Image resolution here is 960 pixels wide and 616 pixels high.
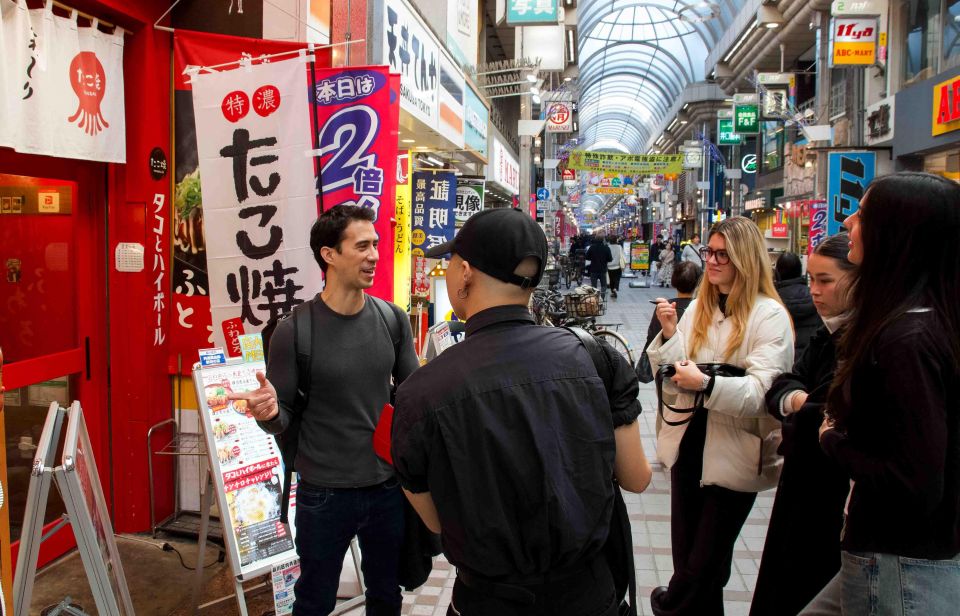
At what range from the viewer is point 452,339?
5730mm

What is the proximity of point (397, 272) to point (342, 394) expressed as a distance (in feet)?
12.0

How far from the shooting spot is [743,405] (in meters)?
3.19

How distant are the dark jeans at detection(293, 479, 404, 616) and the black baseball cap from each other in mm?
1567

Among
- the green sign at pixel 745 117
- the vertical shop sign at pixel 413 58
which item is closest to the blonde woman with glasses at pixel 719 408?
the vertical shop sign at pixel 413 58

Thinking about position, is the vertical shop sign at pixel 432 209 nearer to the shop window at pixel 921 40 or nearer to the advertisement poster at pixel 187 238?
the advertisement poster at pixel 187 238

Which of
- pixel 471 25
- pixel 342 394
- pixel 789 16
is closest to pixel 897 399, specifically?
pixel 342 394

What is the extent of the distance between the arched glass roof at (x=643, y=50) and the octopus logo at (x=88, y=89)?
1053 inches

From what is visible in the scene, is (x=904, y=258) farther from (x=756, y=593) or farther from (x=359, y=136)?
(x=359, y=136)

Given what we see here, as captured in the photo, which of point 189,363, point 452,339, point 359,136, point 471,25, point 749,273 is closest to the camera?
point 749,273

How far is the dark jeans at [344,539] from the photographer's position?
3.05 metres

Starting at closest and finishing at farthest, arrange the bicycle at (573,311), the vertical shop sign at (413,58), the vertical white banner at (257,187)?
the vertical white banner at (257,187) < the vertical shop sign at (413,58) < the bicycle at (573,311)

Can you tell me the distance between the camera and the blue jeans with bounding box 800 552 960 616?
1.91 metres

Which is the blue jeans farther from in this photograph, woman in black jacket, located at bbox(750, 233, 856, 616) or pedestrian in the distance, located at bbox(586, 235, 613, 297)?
pedestrian in the distance, located at bbox(586, 235, 613, 297)

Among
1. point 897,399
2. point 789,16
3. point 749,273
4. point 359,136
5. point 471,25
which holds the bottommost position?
point 897,399
